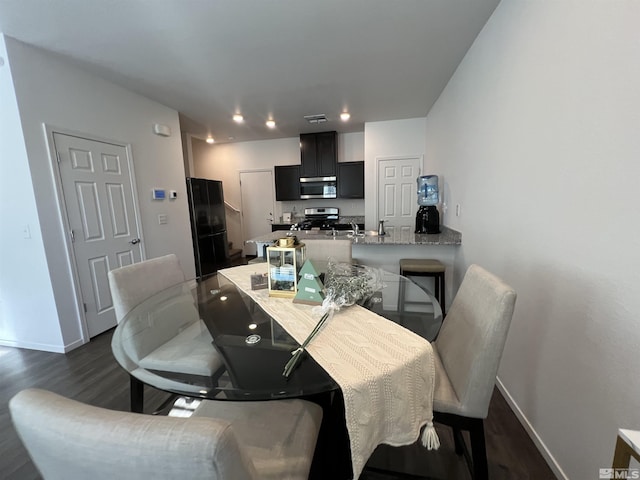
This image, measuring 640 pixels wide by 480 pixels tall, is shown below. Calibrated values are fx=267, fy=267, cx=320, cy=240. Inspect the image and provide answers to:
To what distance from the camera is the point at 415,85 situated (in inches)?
124

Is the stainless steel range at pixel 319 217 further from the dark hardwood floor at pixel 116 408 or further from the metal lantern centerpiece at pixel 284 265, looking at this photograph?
the metal lantern centerpiece at pixel 284 265

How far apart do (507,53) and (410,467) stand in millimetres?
2448

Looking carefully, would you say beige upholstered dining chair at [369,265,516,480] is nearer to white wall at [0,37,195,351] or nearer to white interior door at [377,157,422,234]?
white wall at [0,37,195,351]

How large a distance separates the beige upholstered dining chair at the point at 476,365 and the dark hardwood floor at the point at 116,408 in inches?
13.6

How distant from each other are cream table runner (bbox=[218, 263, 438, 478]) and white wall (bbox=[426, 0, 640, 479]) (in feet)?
2.27

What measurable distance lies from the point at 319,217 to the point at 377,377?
493 centimetres

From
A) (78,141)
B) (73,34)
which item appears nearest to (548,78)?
(73,34)

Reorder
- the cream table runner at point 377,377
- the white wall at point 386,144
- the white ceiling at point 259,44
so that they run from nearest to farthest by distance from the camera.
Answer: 1. the cream table runner at point 377,377
2. the white ceiling at point 259,44
3. the white wall at point 386,144

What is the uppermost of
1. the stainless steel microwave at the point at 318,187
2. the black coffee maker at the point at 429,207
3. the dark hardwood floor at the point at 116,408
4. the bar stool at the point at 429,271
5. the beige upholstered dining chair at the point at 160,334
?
the stainless steel microwave at the point at 318,187

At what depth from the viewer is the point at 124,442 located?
0.41 metres

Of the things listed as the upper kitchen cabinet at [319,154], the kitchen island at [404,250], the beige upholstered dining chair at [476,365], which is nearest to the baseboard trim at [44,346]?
the kitchen island at [404,250]

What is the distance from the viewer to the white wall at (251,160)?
17.8ft

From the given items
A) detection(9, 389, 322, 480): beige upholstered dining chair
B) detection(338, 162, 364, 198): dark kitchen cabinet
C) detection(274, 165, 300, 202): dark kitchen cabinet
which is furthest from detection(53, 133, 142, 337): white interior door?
detection(338, 162, 364, 198): dark kitchen cabinet

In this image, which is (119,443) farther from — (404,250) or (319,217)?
(319,217)
